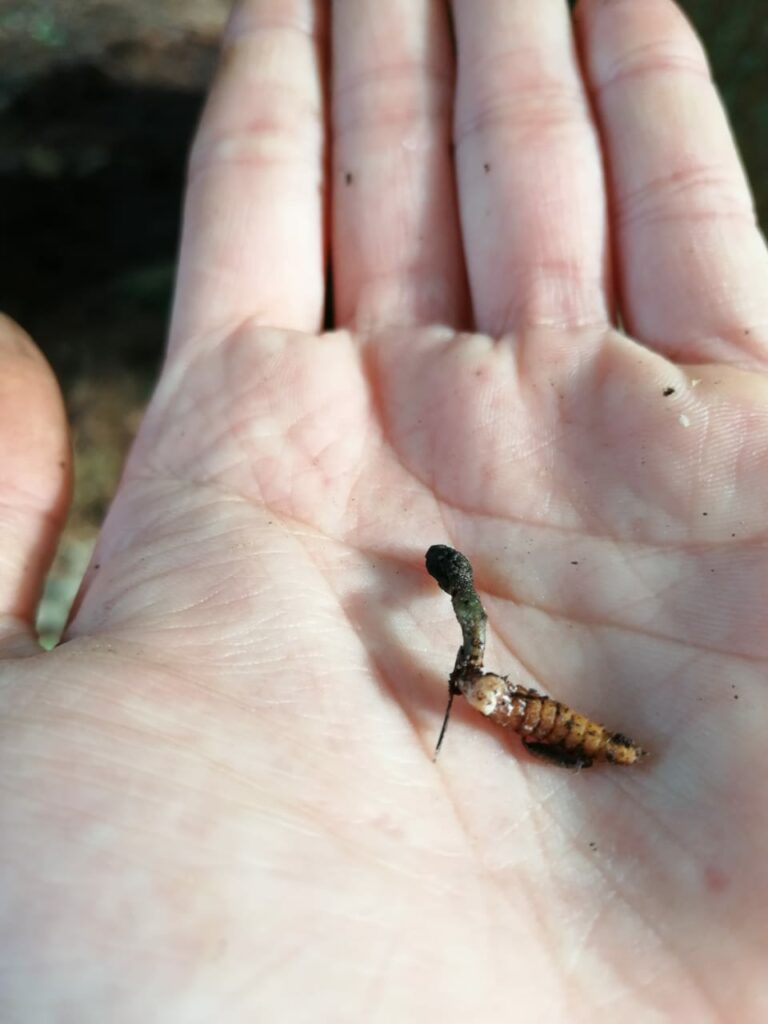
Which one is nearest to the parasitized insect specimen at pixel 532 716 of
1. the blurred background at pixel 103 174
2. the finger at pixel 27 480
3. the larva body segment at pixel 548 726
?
the larva body segment at pixel 548 726

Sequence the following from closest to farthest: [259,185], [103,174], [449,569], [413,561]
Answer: [449,569] < [413,561] < [259,185] < [103,174]

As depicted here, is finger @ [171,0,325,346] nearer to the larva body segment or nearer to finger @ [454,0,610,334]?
finger @ [454,0,610,334]

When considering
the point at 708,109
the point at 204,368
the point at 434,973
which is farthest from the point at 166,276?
the point at 434,973

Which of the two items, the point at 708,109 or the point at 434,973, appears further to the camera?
the point at 708,109

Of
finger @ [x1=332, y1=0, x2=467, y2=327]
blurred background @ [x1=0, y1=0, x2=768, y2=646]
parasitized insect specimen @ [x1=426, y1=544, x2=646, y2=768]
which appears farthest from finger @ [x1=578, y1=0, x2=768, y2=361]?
blurred background @ [x1=0, y1=0, x2=768, y2=646]

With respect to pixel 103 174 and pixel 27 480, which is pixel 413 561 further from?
pixel 103 174

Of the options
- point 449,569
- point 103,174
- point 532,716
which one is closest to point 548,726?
point 532,716

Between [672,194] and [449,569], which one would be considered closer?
[449,569]

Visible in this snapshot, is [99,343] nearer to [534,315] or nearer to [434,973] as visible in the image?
[534,315]
